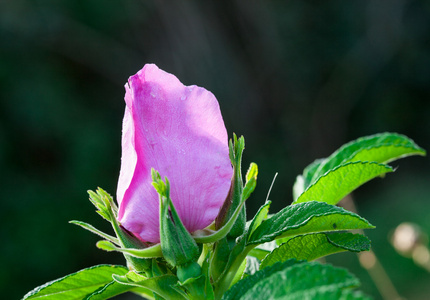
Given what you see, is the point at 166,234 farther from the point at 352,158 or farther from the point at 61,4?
the point at 61,4

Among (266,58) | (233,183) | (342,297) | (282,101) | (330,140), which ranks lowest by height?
(342,297)

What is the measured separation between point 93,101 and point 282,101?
1.72 metres

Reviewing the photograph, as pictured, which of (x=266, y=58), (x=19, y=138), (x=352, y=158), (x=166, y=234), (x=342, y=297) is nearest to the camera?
(x=342, y=297)

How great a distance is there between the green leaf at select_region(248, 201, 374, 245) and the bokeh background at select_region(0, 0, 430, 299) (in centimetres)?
412

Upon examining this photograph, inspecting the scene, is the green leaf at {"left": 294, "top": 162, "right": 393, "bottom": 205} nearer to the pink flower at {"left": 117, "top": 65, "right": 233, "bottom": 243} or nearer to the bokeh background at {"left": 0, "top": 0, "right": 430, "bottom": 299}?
the pink flower at {"left": 117, "top": 65, "right": 233, "bottom": 243}

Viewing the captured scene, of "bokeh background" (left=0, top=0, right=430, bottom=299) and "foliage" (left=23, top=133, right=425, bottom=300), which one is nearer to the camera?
"foliage" (left=23, top=133, right=425, bottom=300)

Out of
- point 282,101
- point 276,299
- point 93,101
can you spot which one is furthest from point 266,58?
point 276,299

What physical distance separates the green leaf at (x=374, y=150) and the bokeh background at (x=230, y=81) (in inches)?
156

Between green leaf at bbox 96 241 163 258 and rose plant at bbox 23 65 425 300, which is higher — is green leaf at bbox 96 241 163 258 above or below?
below

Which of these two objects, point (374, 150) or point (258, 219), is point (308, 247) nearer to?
point (258, 219)

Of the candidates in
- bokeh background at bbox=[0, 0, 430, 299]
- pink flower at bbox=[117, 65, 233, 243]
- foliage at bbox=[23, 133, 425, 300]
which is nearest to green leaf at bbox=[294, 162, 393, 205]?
foliage at bbox=[23, 133, 425, 300]

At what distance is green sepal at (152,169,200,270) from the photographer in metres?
0.44

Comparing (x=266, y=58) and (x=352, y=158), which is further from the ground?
(x=266, y=58)

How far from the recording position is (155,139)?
0.47 m
